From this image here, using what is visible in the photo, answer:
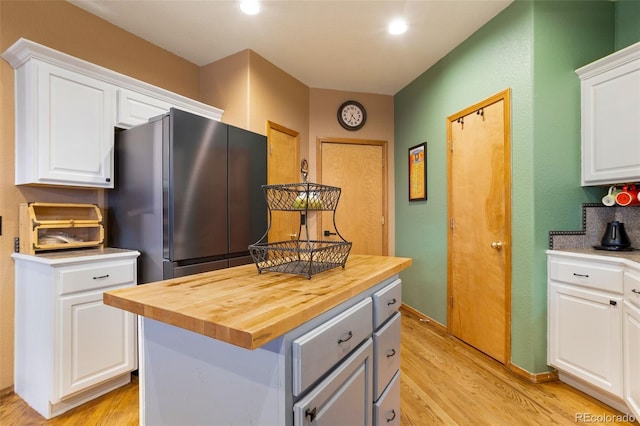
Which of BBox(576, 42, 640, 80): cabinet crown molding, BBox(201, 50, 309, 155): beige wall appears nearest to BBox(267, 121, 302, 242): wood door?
BBox(201, 50, 309, 155): beige wall

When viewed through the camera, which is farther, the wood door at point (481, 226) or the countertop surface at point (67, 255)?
the wood door at point (481, 226)

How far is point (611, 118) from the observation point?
2000mm

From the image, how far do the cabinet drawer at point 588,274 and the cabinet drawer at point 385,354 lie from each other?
135cm

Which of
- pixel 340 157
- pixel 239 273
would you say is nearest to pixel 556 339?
pixel 239 273

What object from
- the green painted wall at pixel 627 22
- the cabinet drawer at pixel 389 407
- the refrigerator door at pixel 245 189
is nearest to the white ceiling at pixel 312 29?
the green painted wall at pixel 627 22

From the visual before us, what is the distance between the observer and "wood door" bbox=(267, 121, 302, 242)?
305 cm

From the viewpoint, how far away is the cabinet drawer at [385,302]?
1220 millimetres

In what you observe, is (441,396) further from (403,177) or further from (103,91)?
(103,91)

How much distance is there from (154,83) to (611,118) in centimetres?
354

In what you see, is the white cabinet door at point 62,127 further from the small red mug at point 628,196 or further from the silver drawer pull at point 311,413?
the small red mug at point 628,196

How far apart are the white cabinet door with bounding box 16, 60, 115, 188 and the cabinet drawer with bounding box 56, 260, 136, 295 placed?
583 millimetres

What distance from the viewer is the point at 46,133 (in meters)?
1.88

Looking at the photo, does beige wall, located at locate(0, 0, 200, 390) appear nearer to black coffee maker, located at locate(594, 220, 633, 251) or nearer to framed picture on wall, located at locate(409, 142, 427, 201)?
framed picture on wall, located at locate(409, 142, 427, 201)

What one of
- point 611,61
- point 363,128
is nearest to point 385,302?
point 611,61
